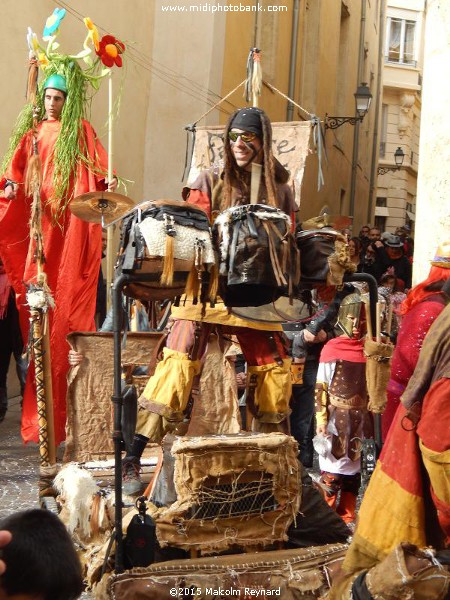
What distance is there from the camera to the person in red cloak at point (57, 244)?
21.1 ft

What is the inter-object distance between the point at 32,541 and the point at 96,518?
2.35 m

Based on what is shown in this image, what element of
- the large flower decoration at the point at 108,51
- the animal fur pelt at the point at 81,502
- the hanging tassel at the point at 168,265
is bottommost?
the animal fur pelt at the point at 81,502

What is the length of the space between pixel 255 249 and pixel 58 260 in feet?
10.2

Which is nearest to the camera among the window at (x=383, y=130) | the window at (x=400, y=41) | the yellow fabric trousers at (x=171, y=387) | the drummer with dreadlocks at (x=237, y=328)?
the yellow fabric trousers at (x=171, y=387)

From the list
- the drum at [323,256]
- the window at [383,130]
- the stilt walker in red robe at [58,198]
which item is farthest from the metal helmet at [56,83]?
the window at [383,130]

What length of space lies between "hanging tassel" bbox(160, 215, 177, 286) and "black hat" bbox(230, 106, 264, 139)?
41.6 inches

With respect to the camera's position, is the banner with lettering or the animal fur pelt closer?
the animal fur pelt

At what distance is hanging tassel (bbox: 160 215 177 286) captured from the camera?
3.77 m

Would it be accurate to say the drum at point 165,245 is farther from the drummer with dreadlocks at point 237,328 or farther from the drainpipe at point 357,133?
the drainpipe at point 357,133

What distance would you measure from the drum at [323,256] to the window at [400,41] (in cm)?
3633

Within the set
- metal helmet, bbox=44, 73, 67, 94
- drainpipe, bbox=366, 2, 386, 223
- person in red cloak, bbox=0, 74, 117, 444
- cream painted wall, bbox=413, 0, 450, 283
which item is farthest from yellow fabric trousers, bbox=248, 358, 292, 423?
drainpipe, bbox=366, 2, 386, 223

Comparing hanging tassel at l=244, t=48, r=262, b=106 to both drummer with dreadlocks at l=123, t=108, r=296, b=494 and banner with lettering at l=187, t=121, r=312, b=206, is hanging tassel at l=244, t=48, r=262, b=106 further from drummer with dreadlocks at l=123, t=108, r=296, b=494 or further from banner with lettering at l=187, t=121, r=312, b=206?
drummer with dreadlocks at l=123, t=108, r=296, b=494

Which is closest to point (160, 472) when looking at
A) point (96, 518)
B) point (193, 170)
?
point (96, 518)

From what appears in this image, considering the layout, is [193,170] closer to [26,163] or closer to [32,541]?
[26,163]
